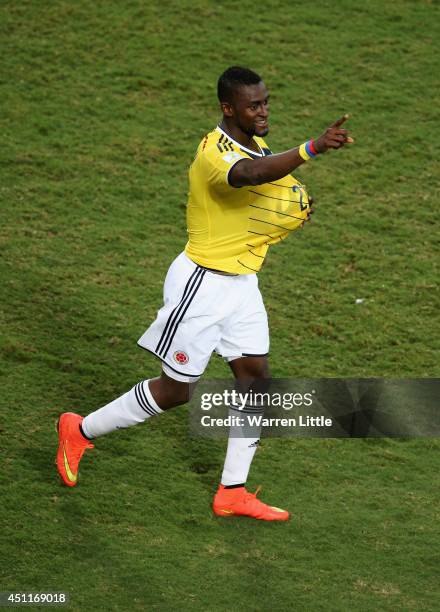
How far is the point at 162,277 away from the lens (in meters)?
8.52

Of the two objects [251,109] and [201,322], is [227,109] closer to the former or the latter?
[251,109]

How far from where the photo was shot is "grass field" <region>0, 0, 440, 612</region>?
5637 millimetres

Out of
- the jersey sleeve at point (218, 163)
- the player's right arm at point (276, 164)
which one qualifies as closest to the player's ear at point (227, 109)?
the jersey sleeve at point (218, 163)

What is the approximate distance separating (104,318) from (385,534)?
279 centimetres

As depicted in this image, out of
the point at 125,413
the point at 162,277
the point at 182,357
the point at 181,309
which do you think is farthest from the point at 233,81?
the point at 162,277

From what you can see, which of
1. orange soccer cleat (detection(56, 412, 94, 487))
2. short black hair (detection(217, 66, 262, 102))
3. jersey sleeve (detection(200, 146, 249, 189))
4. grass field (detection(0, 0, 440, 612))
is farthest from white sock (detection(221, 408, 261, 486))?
short black hair (detection(217, 66, 262, 102))

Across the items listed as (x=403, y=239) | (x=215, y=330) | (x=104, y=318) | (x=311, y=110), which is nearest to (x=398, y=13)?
(x=311, y=110)

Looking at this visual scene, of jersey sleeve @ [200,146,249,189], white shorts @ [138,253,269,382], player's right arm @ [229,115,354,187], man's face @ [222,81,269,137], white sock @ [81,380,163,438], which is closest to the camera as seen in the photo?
player's right arm @ [229,115,354,187]

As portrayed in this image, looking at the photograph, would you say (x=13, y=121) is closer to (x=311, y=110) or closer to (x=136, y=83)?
(x=136, y=83)

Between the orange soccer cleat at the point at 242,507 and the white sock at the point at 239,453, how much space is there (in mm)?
56

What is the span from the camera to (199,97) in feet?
34.6

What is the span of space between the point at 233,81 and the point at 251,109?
0.53 ft

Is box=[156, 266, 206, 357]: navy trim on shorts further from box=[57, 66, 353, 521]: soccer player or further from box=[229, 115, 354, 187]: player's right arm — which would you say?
box=[229, 115, 354, 187]: player's right arm

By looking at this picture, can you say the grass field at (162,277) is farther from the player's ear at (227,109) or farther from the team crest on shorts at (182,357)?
the player's ear at (227,109)
